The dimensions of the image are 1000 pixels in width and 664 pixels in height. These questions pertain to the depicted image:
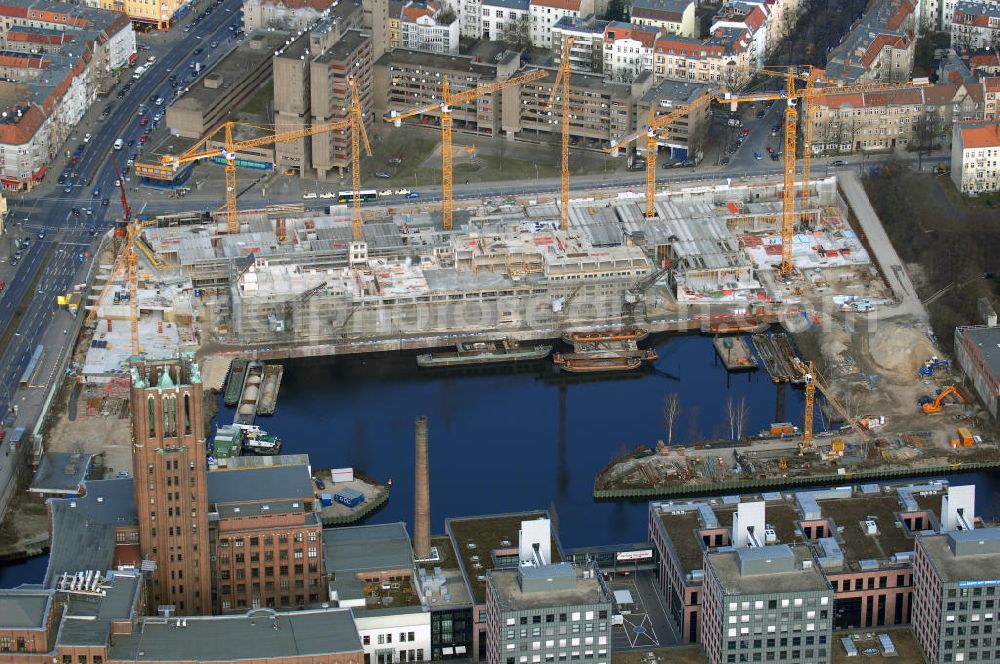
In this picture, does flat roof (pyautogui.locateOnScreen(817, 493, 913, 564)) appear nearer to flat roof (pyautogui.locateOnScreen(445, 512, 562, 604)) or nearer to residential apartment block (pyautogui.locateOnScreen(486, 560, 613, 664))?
flat roof (pyautogui.locateOnScreen(445, 512, 562, 604))

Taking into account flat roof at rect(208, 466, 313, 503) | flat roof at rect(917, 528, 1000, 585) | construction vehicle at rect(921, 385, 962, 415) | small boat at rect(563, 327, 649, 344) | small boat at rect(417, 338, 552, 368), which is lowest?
flat roof at rect(917, 528, 1000, 585)

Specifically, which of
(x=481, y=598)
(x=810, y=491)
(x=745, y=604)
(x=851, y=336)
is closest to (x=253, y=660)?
(x=481, y=598)

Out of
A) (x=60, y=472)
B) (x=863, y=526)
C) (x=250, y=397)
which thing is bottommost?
(x=863, y=526)

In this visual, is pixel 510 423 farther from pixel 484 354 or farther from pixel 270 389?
pixel 270 389

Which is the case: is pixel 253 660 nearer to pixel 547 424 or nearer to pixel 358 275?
pixel 547 424

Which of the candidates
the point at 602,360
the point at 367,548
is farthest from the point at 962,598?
the point at 602,360

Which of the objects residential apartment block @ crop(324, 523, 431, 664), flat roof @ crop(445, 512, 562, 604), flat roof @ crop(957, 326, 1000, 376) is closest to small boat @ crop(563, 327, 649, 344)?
flat roof @ crop(957, 326, 1000, 376)

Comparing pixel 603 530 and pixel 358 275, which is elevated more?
pixel 358 275
